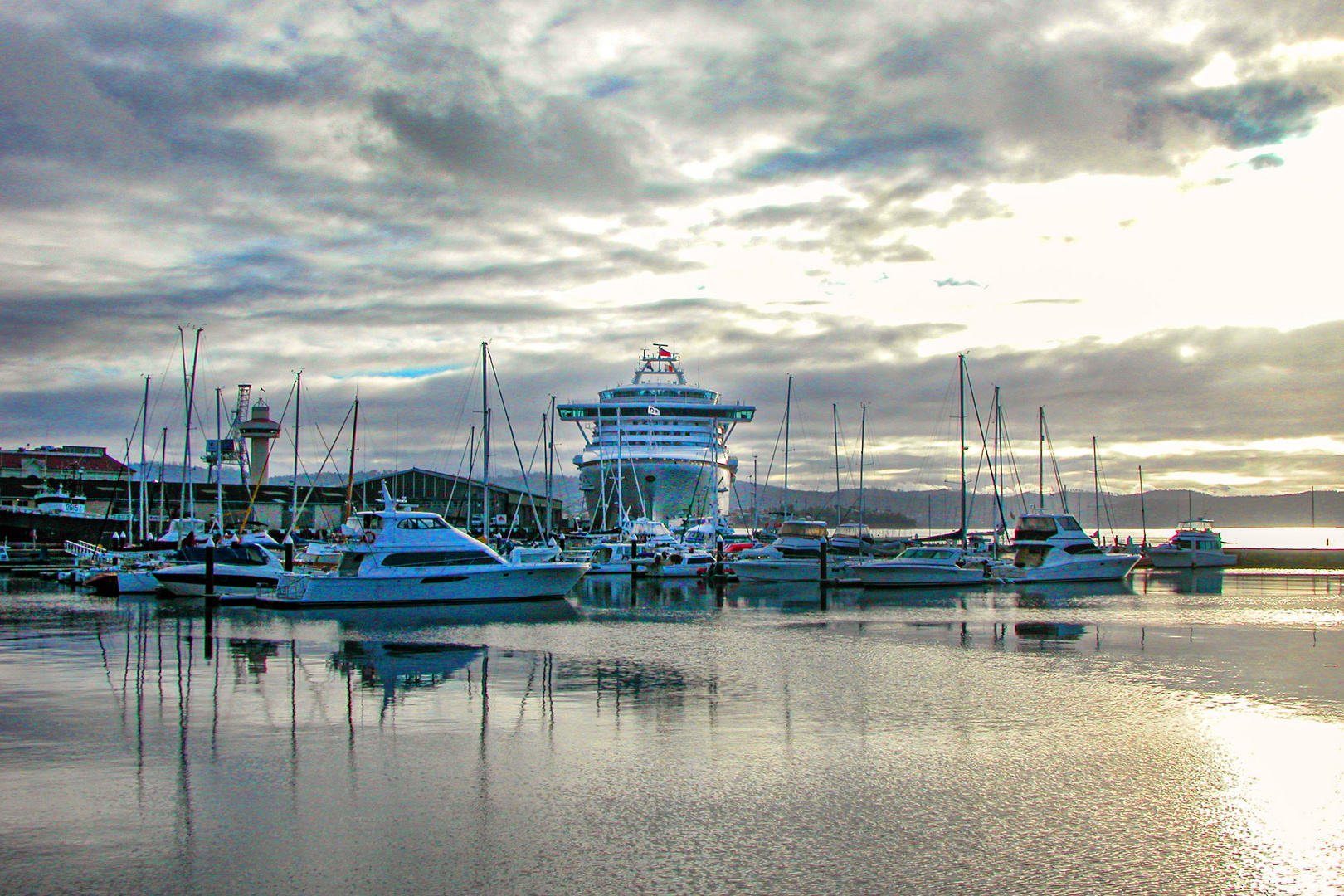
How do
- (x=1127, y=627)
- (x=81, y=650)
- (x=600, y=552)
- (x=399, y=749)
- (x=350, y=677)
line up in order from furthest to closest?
(x=600, y=552), (x=1127, y=627), (x=81, y=650), (x=350, y=677), (x=399, y=749)

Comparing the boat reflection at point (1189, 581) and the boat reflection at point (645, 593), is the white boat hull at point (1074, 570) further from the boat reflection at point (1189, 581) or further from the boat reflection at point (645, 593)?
the boat reflection at point (645, 593)

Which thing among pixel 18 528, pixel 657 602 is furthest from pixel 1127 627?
pixel 18 528

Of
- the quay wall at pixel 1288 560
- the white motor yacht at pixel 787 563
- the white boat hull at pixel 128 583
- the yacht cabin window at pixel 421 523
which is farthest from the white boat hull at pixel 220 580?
the quay wall at pixel 1288 560

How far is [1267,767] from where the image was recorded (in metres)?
11.5

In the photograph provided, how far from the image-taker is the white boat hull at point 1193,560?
65812 millimetres

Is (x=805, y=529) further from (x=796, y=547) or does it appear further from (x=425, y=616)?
(x=425, y=616)

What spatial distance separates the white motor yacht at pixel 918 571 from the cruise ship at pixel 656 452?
967 inches

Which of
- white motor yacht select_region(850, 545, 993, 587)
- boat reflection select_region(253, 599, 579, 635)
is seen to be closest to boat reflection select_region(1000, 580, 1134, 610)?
white motor yacht select_region(850, 545, 993, 587)

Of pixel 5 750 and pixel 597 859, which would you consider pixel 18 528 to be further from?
pixel 597 859

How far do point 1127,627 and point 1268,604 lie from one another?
467 inches

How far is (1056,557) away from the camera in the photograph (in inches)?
1924

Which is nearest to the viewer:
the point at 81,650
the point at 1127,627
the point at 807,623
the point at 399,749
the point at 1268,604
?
the point at 399,749

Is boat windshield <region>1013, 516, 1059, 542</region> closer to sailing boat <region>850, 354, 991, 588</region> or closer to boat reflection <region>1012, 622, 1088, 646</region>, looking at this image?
sailing boat <region>850, 354, 991, 588</region>

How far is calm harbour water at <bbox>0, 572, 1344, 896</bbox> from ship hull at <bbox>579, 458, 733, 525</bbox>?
49900mm
